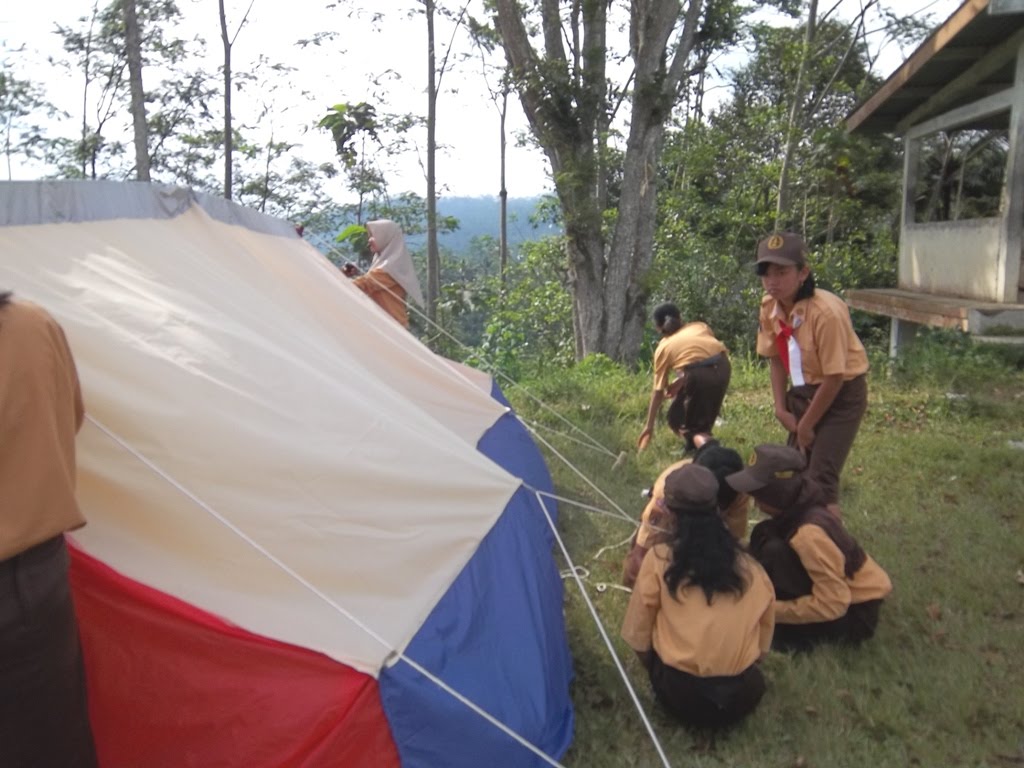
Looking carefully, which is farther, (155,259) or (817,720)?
(155,259)

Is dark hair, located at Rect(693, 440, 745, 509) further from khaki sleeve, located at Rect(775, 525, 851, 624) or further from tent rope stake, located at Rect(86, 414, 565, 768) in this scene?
tent rope stake, located at Rect(86, 414, 565, 768)

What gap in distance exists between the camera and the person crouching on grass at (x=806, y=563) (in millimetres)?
3205

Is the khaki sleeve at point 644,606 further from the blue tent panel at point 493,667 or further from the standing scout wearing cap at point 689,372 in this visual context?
the standing scout wearing cap at point 689,372

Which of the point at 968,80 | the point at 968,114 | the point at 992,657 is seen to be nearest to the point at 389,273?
the point at 992,657

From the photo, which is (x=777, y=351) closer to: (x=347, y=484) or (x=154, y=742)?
(x=347, y=484)

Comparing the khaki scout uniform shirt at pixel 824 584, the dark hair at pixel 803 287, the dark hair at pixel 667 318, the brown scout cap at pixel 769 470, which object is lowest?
the khaki scout uniform shirt at pixel 824 584

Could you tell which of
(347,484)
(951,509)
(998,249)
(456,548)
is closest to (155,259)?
(347,484)

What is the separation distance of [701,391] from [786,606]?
232 centimetres

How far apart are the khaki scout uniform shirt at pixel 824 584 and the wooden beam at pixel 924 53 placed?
5.92 meters

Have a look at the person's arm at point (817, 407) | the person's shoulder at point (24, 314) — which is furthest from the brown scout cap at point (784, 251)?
the person's shoulder at point (24, 314)

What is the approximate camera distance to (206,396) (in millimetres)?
2607

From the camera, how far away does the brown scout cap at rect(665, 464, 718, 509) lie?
2.79 m

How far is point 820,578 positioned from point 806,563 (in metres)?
0.07

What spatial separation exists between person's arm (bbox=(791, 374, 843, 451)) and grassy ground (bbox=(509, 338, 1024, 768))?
0.78 metres
